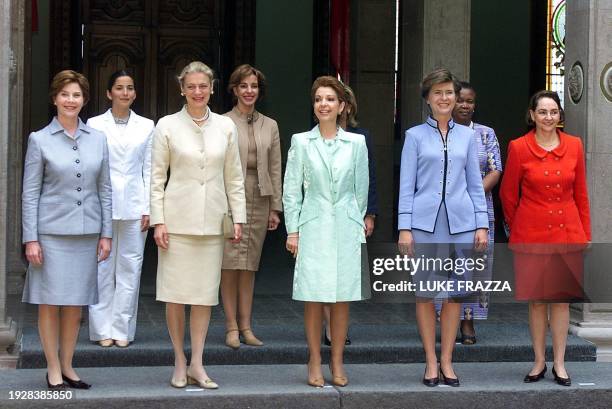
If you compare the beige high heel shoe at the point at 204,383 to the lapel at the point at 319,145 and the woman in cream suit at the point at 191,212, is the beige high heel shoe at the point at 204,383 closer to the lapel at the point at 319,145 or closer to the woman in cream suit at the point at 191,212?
the woman in cream suit at the point at 191,212

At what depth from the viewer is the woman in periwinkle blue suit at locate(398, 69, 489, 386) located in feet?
25.9

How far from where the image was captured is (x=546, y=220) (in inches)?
320

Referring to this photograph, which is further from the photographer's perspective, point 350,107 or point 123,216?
point 123,216

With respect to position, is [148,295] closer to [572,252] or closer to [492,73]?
[572,252]

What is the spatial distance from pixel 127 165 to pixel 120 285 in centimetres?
86

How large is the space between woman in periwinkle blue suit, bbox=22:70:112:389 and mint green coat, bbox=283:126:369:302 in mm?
1209

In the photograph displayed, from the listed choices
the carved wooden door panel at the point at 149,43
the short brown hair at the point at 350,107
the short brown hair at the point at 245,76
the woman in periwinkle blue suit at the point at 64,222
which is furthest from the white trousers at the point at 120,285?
the carved wooden door panel at the point at 149,43

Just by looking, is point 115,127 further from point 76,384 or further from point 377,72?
point 377,72

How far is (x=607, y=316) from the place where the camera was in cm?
924

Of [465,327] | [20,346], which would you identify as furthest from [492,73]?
[20,346]

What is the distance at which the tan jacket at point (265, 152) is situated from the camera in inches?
341

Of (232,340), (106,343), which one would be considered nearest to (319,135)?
(232,340)

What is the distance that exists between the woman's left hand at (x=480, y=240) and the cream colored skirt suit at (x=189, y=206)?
5.10 feet

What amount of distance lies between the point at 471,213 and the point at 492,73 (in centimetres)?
1100
